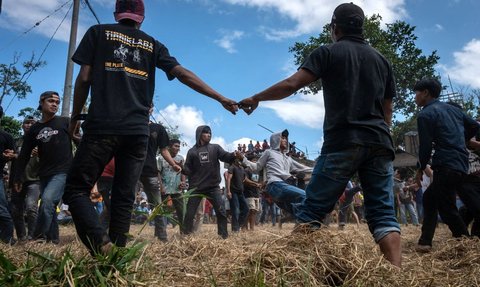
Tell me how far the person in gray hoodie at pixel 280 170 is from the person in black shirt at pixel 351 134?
2.37 meters

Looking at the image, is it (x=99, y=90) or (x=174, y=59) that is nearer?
(x=99, y=90)

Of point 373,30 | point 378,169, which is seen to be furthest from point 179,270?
point 373,30

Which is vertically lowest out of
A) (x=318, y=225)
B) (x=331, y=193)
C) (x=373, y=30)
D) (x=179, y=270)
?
(x=179, y=270)

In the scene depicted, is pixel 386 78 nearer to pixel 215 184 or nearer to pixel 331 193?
pixel 331 193

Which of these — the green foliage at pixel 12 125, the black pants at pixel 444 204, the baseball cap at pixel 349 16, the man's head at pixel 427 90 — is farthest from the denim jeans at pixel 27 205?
the green foliage at pixel 12 125

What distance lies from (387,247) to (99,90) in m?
2.21

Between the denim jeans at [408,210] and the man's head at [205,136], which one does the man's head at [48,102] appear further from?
the denim jeans at [408,210]

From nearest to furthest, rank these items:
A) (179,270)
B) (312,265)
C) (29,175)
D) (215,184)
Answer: (312,265)
(179,270)
(29,175)
(215,184)

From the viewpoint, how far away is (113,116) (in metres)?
3.07

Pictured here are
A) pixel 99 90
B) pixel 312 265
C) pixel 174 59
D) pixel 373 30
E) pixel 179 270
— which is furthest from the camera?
pixel 373 30

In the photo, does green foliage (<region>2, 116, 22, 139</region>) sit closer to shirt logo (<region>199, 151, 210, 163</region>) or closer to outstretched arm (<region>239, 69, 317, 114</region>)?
shirt logo (<region>199, 151, 210, 163</region>)

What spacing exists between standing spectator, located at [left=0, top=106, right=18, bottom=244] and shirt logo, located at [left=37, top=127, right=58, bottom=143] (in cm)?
61

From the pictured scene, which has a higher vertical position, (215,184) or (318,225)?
(215,184)

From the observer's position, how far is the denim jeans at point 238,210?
31.9 feet
